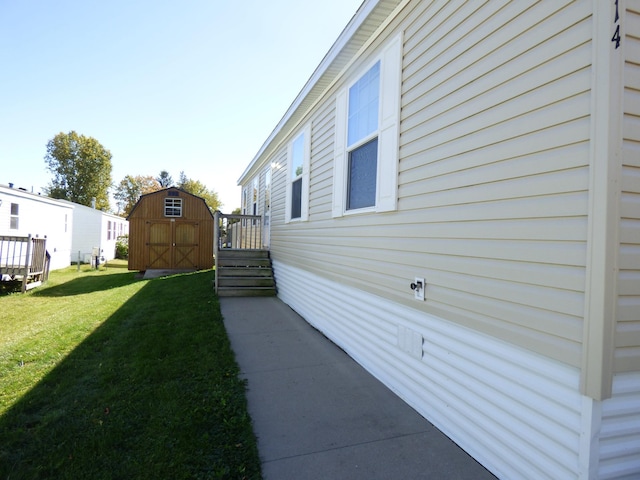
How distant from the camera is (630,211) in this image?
1511 millimetres

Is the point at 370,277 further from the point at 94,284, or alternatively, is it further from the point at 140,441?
the point at 94,284

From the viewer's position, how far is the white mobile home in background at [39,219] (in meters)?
13.7

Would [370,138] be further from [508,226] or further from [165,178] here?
[165,178]

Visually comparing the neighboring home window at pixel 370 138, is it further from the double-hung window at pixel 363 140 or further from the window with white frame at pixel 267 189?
the window with white frame at pixel 267 189


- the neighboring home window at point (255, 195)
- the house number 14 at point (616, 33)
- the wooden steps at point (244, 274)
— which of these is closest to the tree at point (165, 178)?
the neighboring home window at point (255, 195)

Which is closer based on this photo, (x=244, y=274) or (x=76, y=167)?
(x=244, y=274)

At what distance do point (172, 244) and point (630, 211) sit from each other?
1740 centimetres

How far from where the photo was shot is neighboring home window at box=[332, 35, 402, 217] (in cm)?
328

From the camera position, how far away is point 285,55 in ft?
27.5

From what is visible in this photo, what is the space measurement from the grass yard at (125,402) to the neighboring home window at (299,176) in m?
2.48

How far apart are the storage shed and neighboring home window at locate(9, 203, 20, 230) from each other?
4.14 metres

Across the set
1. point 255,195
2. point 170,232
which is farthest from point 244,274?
point 170,232

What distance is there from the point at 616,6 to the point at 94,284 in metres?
15.3

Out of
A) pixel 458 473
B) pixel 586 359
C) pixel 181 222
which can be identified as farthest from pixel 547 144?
pixel 181 222
